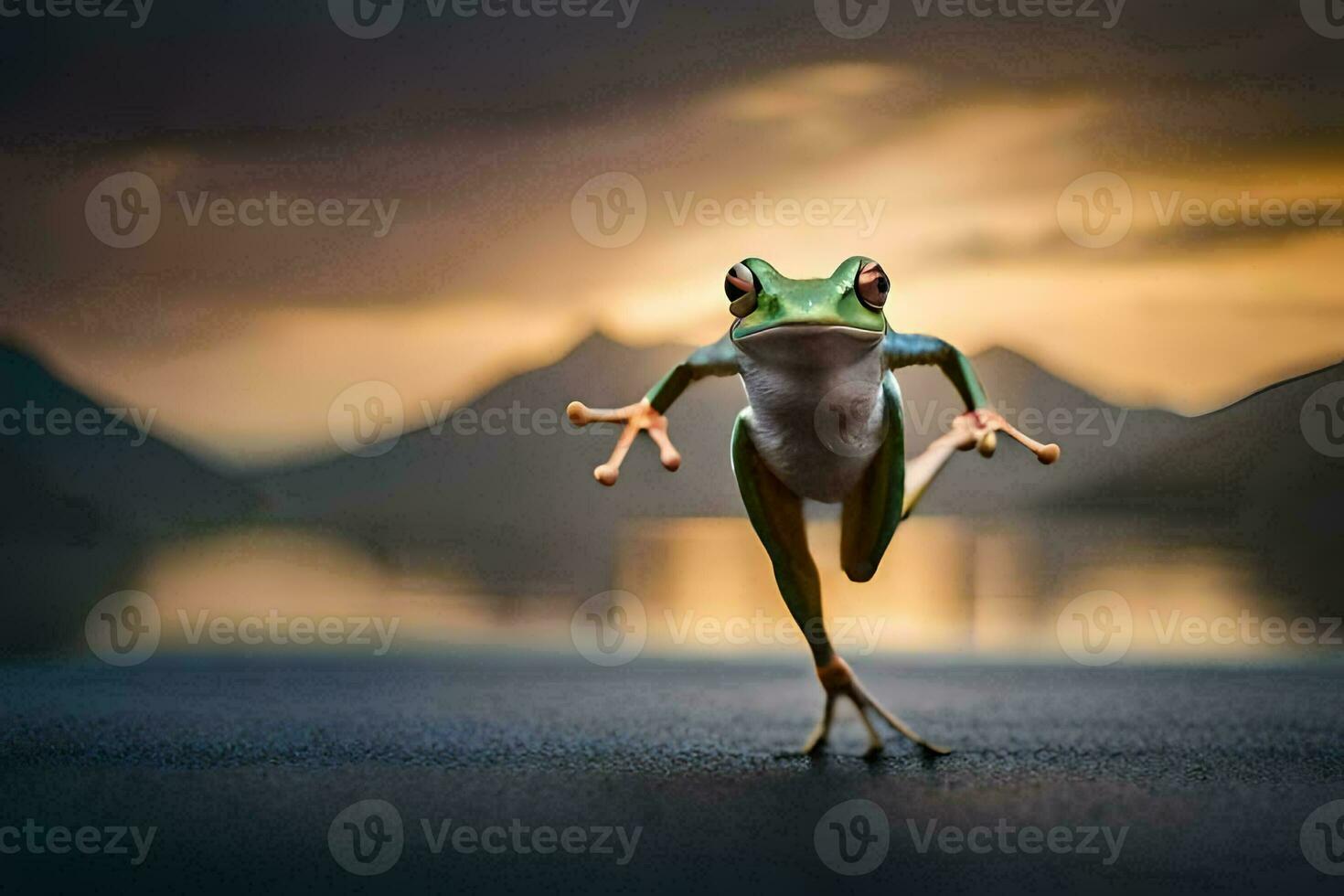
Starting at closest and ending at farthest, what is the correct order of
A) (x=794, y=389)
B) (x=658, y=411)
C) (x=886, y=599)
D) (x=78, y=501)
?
(x=794, y=389) → (x=658, y=411) → (x=886, y=599) → (x=78, y=501)

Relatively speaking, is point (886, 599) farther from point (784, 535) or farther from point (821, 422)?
point (821, 422)

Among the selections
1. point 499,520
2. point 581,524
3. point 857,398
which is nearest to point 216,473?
point 499,520

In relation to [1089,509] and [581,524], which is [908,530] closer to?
[1089,509]

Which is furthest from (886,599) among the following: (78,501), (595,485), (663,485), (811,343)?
(78,501)

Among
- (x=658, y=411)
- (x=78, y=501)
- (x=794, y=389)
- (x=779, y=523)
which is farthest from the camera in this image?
(x=78, y=501)

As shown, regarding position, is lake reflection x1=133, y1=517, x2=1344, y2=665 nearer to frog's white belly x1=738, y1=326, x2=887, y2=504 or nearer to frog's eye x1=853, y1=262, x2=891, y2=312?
frog's white belly x1=738, y1=326, x2=887, y2=504
